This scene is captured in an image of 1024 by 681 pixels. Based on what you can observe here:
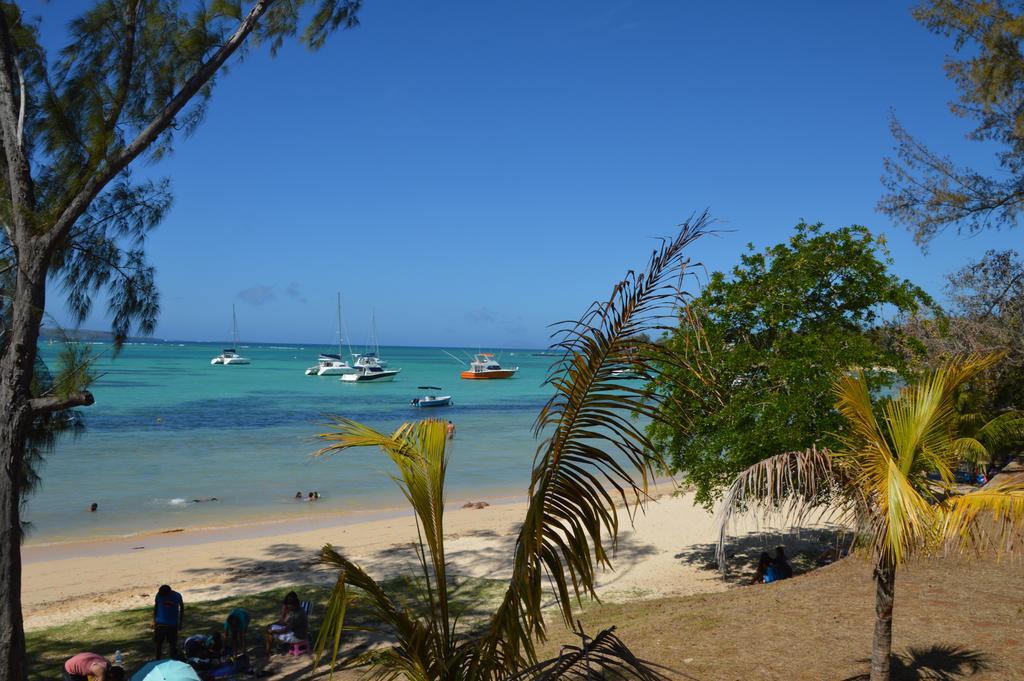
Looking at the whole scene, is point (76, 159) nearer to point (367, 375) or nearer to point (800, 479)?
point (800, 479)

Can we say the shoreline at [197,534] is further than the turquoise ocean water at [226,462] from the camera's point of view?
No

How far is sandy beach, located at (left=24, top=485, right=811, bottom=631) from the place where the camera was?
1317 cm

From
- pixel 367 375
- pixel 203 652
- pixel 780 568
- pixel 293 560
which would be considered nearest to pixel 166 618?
pixel 203 652

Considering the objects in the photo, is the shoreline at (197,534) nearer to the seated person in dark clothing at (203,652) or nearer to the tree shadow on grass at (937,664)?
the seated person in dark clothing at (203,652)

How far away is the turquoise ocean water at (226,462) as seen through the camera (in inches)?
864

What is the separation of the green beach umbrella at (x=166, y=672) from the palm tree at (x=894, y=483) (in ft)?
16.8

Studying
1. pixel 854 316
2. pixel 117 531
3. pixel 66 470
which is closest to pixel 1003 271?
pixel 854 316

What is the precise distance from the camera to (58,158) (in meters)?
8.62

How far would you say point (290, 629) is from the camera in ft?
32.4

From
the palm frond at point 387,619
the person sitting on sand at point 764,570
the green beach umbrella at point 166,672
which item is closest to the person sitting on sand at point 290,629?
the green beach umbrella at point 166,672

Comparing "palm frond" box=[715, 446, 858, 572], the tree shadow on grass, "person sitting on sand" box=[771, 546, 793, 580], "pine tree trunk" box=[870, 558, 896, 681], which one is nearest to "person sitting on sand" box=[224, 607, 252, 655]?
"palm frond" box=[715, 446, 858, 572]

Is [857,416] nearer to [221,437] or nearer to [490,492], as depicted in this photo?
[490,492]

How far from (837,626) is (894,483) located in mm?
4210

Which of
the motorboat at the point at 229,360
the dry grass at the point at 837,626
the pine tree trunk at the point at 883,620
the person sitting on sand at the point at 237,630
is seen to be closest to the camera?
the pine tree trunk at the point at 883,620
